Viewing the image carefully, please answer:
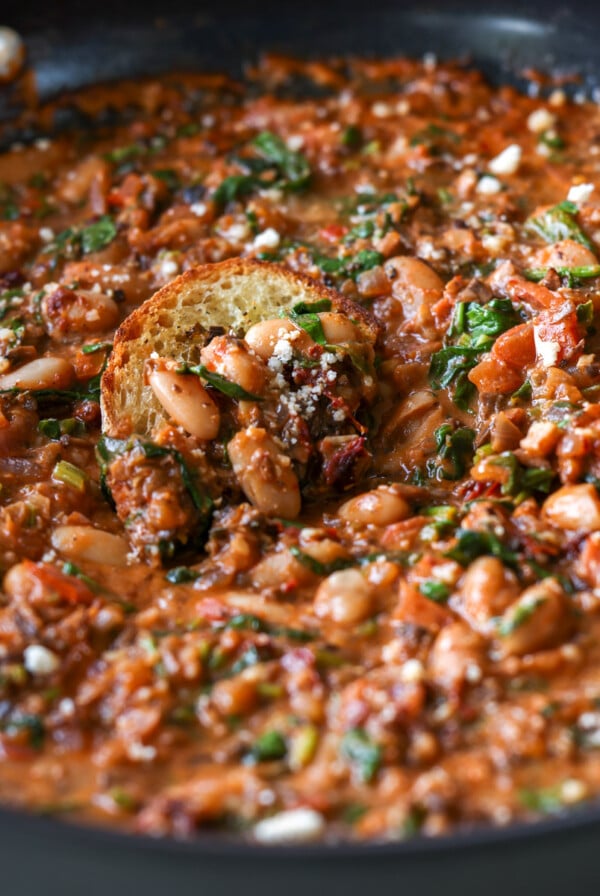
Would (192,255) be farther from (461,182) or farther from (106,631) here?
(106,631)

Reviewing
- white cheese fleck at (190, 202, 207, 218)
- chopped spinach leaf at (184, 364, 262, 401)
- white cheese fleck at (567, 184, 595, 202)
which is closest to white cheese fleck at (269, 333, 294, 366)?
chopped spinach leaf at (184, 364, 262, 401)

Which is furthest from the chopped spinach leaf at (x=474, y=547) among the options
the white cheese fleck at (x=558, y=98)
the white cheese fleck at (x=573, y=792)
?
the white cheese fleck at (x=558, y=98)

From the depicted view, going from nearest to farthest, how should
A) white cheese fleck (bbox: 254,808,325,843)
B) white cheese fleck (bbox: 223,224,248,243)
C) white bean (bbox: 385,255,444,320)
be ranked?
white cheese fleck (bbox: 254,808,325,843) → white bean (bbox: 385,255,444,320) → white cheese fleck (bbox: 223,224,248,243)

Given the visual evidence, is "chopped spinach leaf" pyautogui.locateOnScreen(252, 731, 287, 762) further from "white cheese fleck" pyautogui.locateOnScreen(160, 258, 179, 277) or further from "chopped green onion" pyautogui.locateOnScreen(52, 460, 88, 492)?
"white cheese fleck" pyautogui.locateOnScreen(160, 258, 179, 277)

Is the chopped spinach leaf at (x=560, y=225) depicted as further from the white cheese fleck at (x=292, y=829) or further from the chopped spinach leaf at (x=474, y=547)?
the white cheese fleck at (x=292, y=829)

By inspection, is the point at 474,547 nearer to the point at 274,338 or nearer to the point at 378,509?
the point at 378,509

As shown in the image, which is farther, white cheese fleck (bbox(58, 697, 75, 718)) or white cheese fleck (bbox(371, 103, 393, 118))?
white cheese fleck (bbox(371, 103, 393, 118))

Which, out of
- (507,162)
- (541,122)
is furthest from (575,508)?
(541,122)

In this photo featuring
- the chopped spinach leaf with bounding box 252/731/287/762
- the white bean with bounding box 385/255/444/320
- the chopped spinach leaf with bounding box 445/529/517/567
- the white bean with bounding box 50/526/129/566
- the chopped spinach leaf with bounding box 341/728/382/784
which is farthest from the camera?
the white bean with bounding box 385/255/444/320
